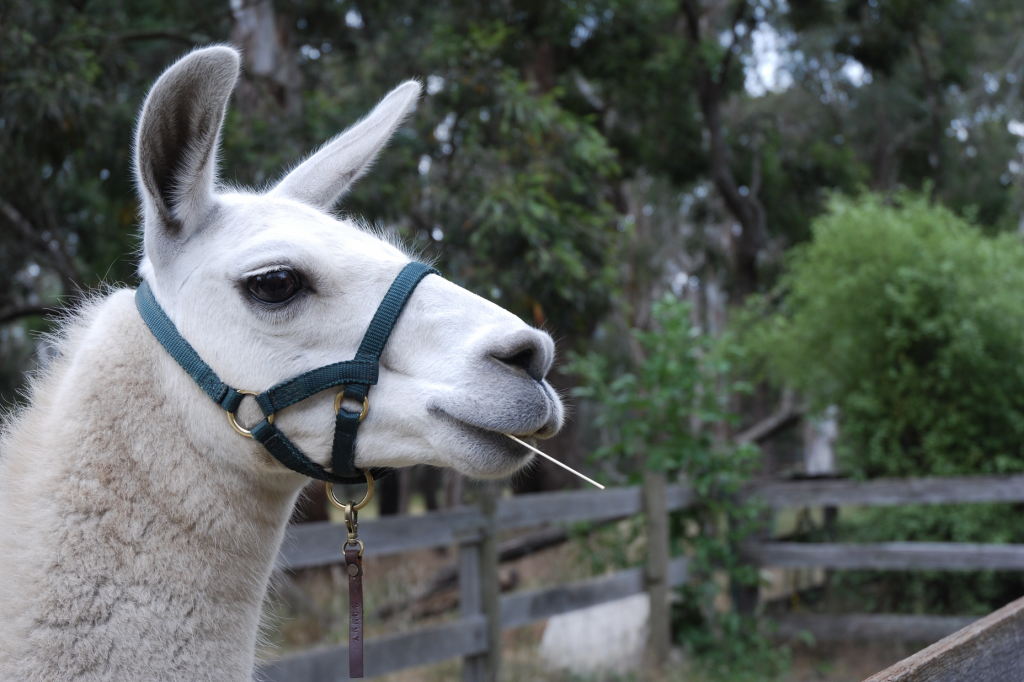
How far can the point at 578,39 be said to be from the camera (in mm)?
11938

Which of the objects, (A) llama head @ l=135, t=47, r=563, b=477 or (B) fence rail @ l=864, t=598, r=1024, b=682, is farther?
(A) llama head @ l=135, t=47, r=563, b=477

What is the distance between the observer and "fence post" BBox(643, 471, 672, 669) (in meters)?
6.43

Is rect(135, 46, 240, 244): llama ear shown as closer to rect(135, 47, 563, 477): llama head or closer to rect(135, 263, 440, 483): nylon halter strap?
rect(135, 47, 563, 477): llama head

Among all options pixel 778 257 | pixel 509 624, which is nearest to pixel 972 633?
pixel 509 624

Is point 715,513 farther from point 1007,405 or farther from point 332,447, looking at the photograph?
point 332,447

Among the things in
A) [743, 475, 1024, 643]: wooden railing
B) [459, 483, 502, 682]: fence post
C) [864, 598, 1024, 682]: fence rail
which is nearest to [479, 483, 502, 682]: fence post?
[459, 483, 502, 682]: fence post

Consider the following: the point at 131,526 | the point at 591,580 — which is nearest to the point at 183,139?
the point at 131,526

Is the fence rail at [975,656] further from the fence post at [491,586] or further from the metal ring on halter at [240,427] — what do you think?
the fence post at [491,586]

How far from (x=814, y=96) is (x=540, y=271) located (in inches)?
752

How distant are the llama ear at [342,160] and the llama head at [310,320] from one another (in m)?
0.32

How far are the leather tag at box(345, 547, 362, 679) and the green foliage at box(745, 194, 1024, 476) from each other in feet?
21.6

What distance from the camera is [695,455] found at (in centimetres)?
687

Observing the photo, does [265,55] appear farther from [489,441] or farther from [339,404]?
[489,441]

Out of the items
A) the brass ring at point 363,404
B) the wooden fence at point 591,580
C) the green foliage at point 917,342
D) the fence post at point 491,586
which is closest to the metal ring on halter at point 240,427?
the brass ring at point 363,404
